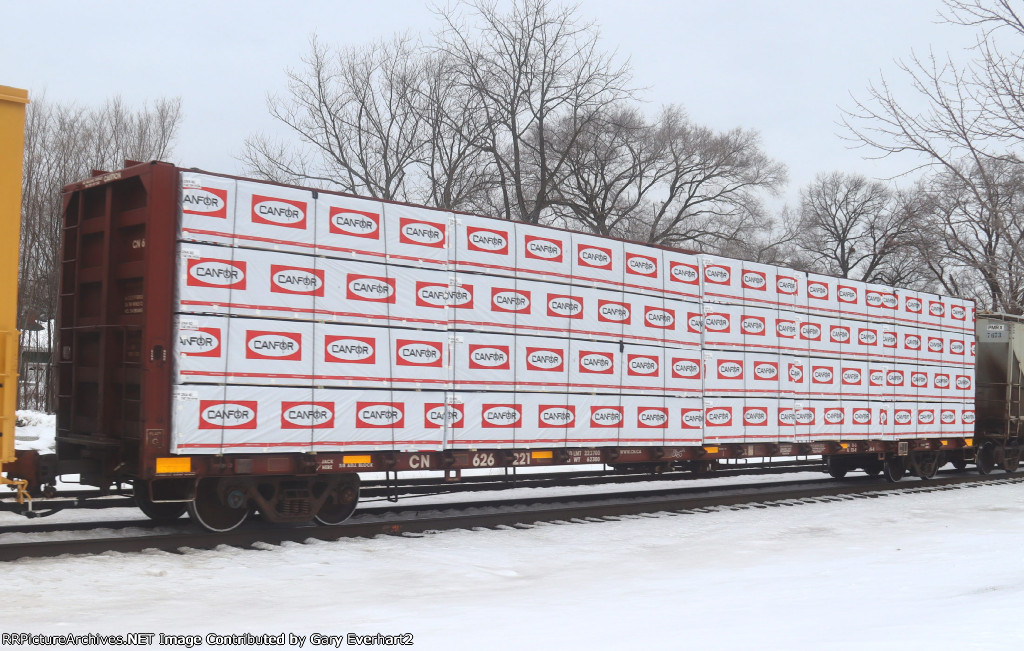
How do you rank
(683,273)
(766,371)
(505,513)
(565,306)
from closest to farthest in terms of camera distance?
(565,306), (505,513), (683,273), (766,371)

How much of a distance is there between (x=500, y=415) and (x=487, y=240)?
7.45 ft

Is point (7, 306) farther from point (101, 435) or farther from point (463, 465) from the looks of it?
point (463, 465)

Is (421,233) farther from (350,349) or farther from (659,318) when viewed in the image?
(659,318)

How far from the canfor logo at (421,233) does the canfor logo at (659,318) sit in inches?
144

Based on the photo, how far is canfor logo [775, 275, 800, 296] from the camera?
15203 mm

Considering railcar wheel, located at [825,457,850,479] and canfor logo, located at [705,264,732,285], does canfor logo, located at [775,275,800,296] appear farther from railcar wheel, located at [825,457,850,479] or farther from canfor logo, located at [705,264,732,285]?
railcar wheel, located at [825,457,850,479]

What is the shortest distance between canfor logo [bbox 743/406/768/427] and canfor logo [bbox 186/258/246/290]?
337 inches

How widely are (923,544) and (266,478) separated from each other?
7.75 m

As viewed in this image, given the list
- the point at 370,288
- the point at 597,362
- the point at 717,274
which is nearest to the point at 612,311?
the point at 597,362

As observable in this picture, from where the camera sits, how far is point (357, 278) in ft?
34.2

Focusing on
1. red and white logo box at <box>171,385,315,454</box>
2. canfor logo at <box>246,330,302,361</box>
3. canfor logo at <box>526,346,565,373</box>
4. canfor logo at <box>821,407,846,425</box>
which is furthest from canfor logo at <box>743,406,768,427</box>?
canfor logo at <box>246,330,302,361</box>

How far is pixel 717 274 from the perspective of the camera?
14344 mm

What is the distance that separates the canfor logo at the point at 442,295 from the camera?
10.9 meters

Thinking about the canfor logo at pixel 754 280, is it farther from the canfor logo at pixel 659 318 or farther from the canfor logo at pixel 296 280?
the canfor logo at pixel 296 280
